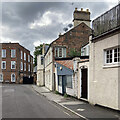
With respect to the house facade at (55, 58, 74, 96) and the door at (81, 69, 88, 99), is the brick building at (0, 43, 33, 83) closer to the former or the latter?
the house facade at (55, 58, 74, 96)

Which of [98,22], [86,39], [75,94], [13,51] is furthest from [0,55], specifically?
[98,22]

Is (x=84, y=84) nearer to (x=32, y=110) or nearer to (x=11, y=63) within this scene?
(x=32, y=110)

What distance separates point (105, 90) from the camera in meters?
9.16

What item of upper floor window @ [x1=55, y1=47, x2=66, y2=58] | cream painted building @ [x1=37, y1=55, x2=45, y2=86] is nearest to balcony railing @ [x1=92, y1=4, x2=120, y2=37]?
upper floor window @ [x1=55, y1=47, x2=66, y2=58]

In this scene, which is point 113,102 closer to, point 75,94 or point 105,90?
point 105,90

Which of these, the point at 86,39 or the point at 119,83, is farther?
the point at 86,39

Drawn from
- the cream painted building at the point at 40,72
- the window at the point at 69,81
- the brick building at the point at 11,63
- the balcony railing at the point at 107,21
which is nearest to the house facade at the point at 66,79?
the window at the point at 69,81

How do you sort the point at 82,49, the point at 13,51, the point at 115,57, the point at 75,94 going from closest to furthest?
the point at 115,57
the point at 75,94
the point at 82,49
the point at 13,51

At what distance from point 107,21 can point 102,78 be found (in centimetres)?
344

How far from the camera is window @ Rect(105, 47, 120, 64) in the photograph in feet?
27.9

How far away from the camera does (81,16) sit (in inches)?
925

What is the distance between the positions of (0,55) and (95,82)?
38.6 meters

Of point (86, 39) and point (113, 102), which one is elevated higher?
point (86, 39)

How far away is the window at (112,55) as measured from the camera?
8492mm
